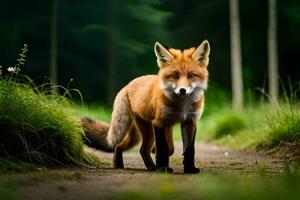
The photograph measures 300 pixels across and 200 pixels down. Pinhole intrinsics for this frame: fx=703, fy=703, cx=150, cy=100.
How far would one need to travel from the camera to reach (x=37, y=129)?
24.0 ft

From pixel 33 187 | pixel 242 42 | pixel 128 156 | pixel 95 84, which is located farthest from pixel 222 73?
pixel 33 187

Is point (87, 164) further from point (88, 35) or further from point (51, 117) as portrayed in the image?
point (88, 35)

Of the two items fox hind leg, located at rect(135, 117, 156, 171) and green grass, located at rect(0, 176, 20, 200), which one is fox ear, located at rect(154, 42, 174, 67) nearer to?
fox hind leg, located at rect(135, 117, 156, 171)

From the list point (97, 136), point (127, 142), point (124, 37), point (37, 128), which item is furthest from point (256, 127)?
point (124, 37)

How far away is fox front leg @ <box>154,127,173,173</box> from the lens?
7457 millimetres

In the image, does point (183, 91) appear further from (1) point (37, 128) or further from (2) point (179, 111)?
(1) point (37, 128)

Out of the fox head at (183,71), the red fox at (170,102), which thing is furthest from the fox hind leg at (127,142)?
the fox head at (183,71)

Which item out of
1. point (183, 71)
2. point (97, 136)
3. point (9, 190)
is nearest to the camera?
point (9, 190)

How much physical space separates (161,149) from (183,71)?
0.89 m

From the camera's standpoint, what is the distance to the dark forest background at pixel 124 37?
89.4 ft

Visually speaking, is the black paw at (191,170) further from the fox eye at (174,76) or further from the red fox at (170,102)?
the fox eye at (174,76)

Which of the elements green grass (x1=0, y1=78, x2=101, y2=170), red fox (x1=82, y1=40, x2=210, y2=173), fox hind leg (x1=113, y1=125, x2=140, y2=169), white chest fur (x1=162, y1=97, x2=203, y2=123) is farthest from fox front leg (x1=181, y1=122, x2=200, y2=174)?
green grass (x1=0, y1=78, x2=101, y2=170)

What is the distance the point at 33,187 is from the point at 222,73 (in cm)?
2388

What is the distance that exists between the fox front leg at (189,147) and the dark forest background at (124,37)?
19.2 m
